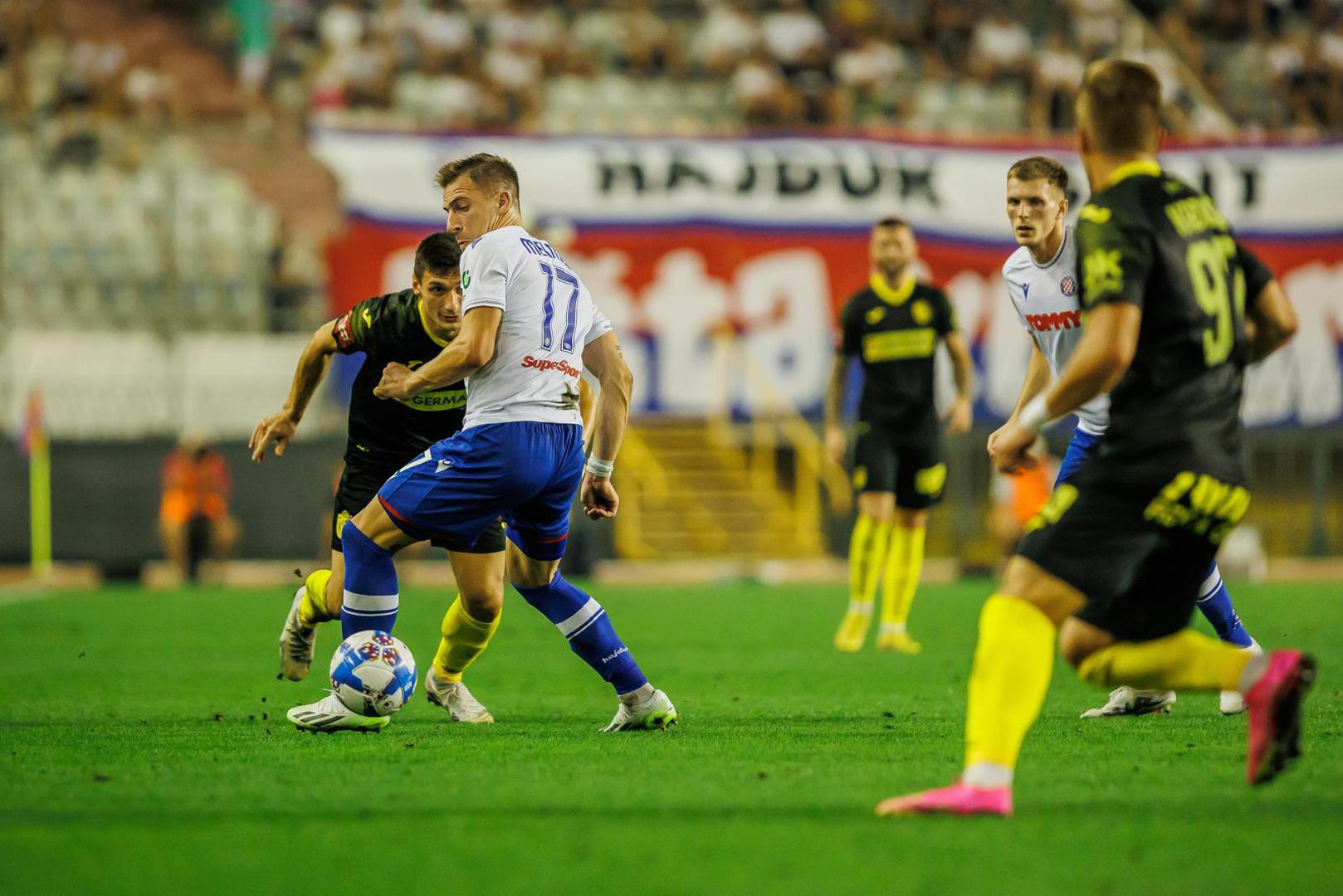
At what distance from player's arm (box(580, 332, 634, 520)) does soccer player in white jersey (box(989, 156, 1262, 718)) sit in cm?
189

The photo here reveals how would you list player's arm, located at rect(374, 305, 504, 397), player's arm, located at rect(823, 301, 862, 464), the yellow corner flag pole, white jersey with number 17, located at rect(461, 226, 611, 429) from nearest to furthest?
1. player's arm, located at rect(374, 305, 504, 397)
2. white jersey with number 17, located at rect(461, 226, 611, 429)
3. player's arm, located at rect(823, 301, 862, 464)
4. the yellow corner flag pole

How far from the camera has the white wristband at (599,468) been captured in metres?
7.29

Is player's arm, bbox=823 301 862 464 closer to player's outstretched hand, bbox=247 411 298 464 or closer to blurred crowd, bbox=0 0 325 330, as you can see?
player's outstretched hand, bbox=247 411 298 464

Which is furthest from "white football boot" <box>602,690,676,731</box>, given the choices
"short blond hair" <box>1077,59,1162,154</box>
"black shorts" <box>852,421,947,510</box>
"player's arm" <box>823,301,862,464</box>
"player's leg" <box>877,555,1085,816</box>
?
"player's arm" <box>823,301,862,464</box>

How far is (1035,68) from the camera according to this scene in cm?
2630

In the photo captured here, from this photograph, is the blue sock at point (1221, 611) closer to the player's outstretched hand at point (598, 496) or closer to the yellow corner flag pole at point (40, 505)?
the player's outstretched hand at point (598, 496)

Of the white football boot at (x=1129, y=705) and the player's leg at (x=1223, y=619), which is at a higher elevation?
the player's leg at (x=1223, y=619)

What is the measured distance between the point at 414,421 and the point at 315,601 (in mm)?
1007

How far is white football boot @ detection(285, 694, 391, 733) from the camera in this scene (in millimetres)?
7250

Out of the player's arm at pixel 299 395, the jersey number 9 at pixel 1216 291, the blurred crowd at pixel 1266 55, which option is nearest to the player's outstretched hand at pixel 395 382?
the player's arm at pixel 299 395

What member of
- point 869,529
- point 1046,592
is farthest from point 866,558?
point 1046,592

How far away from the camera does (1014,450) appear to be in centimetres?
504

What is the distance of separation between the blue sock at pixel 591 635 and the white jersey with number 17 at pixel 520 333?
817 millimetres

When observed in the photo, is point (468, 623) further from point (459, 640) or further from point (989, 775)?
point (989, 775)
